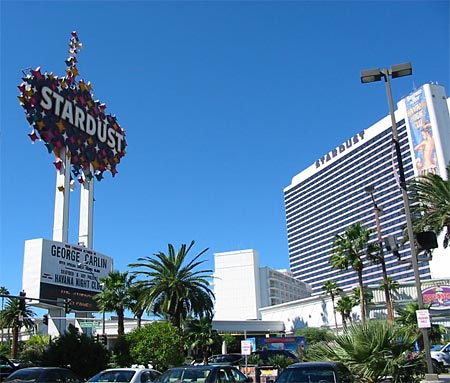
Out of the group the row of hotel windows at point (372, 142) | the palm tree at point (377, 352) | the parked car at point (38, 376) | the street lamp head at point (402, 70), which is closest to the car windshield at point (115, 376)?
the parked car at point (38, 376)

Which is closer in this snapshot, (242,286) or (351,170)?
(242,286)

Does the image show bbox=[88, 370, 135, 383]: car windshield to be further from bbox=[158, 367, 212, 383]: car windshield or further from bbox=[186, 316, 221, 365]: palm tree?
bbox=[186, 316, 221, 365]: palm tree

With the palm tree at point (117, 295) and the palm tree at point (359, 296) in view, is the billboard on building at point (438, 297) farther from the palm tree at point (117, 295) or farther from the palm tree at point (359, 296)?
the palm tree at point (117, 295)

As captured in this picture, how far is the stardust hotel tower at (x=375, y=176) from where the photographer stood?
454ft

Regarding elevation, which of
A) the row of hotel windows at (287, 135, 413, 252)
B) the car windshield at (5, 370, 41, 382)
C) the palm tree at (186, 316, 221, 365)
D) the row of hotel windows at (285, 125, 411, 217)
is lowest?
the car windshield at (5, 370, 41, 382)

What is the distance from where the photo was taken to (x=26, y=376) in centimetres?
1495

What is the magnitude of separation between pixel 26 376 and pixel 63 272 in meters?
38.8

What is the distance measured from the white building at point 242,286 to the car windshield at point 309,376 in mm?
→ 137054

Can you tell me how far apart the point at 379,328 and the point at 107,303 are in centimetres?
3874

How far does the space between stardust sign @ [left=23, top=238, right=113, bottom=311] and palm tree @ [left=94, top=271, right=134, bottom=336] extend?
16.3ft

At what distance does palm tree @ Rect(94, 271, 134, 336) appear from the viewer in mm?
48219

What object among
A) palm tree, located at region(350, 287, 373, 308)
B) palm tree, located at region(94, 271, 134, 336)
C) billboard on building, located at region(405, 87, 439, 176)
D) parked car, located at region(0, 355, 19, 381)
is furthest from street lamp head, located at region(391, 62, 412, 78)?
billboard on building, located at region(405, 87, 439, 176)

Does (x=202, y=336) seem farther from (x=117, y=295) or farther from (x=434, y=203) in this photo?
(x=434, y=203)

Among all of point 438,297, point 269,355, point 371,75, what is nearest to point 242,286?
point 438,297
